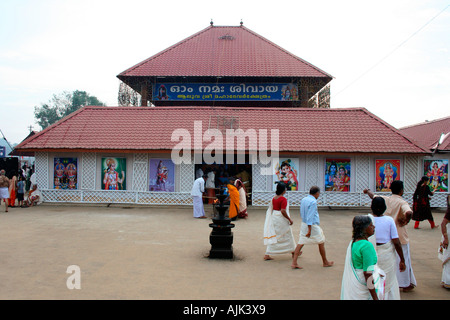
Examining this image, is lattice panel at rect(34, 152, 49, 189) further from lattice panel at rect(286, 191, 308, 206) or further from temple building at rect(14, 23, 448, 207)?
lattice panel at rect(286, 191, 308, 206)

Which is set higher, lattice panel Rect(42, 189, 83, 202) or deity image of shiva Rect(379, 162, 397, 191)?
deity image of shiva Rect(379, 162, 397, 191)

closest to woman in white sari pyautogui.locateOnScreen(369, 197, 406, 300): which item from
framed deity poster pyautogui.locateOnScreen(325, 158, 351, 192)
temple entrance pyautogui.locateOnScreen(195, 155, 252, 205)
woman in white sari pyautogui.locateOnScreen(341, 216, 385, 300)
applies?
woman in white sari pyautogui.locateOnScreen(341, 216, 385, 300)

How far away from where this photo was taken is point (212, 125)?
16203 mm

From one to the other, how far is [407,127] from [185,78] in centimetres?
1689

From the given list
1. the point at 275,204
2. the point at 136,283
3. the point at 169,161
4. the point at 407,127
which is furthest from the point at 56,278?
the point at 407,127

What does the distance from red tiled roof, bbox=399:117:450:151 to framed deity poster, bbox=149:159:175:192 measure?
1112cm

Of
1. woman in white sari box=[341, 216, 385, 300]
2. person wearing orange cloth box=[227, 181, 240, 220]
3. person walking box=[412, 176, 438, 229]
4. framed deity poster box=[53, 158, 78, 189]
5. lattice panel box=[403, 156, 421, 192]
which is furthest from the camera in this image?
framed deity poster box=[53, 158, 78, 189]

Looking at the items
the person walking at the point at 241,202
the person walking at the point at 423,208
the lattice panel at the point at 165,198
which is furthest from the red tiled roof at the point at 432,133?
the lattice panel at the point at 165,198

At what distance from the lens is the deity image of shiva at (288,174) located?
15.4 metres

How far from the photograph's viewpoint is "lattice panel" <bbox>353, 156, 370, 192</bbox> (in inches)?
606

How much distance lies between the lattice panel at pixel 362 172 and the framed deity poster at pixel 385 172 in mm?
429

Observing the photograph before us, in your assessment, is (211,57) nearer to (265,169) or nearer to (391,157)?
(265,169)

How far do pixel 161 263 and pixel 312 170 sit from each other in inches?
395

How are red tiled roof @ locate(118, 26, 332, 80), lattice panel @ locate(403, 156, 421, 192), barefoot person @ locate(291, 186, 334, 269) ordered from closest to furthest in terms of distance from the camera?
barefoot person @ locate(291, 186, 334, 269)
lattice panel @ locate(403, 156, 421, 192)
red tiled roof @ locate(118, 26, 332, 80)
